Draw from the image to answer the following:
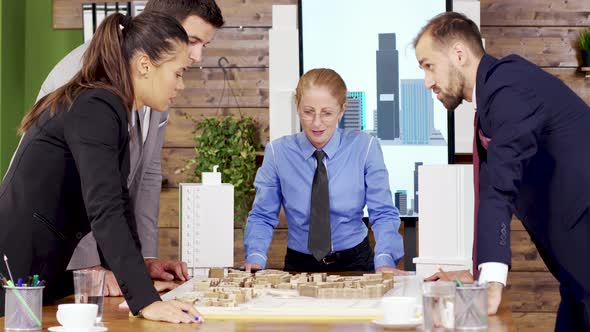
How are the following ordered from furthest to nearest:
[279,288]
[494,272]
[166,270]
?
[166,270] < [279,288] < [494,272]

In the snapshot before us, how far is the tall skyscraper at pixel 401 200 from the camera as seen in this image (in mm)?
5051

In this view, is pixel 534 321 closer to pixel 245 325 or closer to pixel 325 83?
pixel 325 83

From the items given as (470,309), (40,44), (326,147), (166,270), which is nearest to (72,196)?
(166,270)

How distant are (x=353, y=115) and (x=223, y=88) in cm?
86

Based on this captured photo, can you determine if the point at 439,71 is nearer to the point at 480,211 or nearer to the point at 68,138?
the point at 480,211

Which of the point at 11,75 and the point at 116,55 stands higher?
the point at 11,75

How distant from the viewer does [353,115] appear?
16.8ft

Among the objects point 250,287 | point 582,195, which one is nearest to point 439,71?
point 582,195

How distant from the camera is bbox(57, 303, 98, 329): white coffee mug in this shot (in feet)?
5.85

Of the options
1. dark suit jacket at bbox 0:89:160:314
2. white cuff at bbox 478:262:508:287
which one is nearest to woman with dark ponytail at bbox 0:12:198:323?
dark suit jacket at bbox 0:89:160:314

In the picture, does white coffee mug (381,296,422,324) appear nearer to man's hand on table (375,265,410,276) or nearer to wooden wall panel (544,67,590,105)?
man's hand on table (375,265,410,276)

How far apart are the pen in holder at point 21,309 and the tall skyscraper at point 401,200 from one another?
134 inches

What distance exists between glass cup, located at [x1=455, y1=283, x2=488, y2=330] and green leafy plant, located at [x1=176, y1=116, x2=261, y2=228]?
3.27 meters

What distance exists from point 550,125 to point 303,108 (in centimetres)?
116
